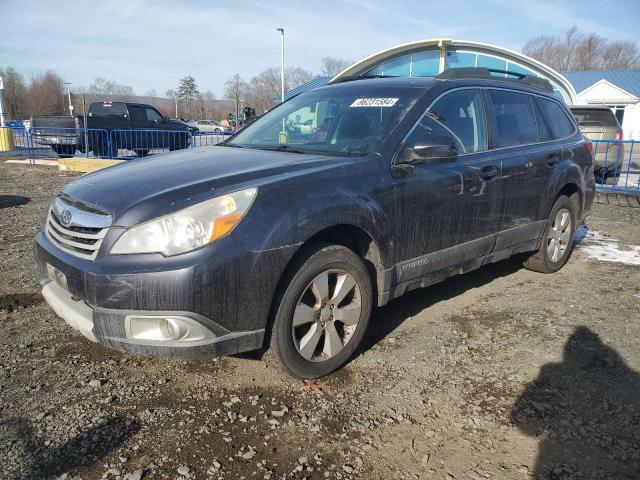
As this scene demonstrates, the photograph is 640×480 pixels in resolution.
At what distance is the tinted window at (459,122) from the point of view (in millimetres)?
3480

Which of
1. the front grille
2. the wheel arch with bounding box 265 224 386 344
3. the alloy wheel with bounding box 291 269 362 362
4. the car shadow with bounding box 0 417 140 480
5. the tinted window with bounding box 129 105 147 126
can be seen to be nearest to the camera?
the car shadow with bounding box 0 417 140 480

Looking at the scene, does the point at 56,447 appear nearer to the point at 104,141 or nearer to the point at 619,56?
the point at 104,141

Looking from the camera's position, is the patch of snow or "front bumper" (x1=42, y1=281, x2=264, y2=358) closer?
"front bumper" (x1=42, y1=281, x2=264, y2=358)

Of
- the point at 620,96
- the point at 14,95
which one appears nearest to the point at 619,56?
the point at 620,96

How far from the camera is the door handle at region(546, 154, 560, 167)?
459 centimetres

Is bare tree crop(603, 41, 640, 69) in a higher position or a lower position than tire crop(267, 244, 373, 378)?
higher

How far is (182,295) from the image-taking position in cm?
236

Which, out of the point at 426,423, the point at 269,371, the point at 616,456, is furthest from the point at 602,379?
the point at 269,371

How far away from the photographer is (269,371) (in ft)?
10.2

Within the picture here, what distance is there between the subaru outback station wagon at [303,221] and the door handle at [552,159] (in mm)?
27

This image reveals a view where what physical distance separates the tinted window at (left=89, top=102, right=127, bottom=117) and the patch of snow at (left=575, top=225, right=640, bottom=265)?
14.3 meters

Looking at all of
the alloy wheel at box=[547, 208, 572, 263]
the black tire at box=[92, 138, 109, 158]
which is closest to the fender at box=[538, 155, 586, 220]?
the alloy wheel at box=[547, 208, 572, 263]

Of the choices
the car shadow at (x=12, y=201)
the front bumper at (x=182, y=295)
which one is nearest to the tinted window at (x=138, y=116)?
the car shadow at (x=12, y=201)

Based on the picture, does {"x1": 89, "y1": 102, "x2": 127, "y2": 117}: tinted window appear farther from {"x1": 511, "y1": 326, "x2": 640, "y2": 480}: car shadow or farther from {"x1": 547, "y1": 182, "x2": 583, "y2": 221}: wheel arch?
{"x1": 511, "y1": 326, "x2": 640, "y2": 480}: car shadow
